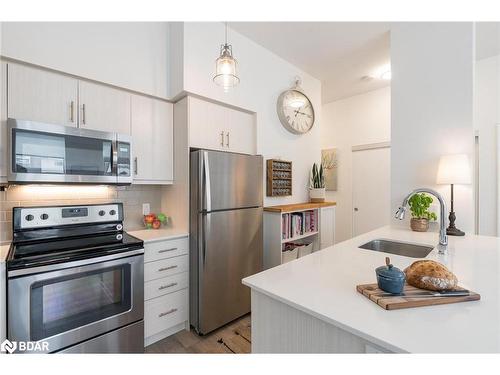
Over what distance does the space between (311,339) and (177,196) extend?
173 cm

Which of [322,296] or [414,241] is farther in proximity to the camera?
[414,241]

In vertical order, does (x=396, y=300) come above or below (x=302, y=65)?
below

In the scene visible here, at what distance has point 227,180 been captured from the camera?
7.18 feet

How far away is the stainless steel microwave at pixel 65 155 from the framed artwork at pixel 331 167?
3.46m

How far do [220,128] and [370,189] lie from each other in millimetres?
2763

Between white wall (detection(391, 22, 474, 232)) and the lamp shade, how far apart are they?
0.55 ft

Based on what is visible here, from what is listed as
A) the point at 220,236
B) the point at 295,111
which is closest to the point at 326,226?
the point at 295,111

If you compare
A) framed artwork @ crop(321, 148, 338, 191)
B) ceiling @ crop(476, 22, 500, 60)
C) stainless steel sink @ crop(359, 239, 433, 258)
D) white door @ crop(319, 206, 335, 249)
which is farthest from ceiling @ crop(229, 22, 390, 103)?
stainless steel sink @ crop(359, 239, 433, 258)

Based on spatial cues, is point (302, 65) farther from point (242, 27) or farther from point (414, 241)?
point (414, 241)

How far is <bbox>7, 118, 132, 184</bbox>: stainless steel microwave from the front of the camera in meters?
1.50

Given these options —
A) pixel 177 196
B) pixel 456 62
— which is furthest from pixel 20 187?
pixel 456 62

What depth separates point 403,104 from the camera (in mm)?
2416

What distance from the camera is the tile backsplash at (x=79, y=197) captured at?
5.72 ft
